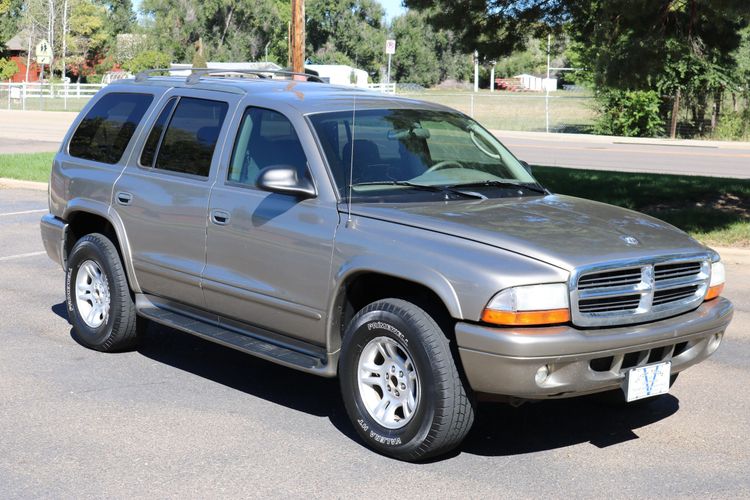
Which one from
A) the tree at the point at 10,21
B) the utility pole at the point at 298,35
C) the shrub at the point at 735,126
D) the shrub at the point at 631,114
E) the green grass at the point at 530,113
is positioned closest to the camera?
the utility pole at the point at 298,35

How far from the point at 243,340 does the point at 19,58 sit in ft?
294

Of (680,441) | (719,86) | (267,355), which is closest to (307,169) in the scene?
(267,355)

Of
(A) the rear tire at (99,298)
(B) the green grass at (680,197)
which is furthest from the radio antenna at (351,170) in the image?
(B) the green grass at (680,197)

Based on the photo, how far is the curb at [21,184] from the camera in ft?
56.9

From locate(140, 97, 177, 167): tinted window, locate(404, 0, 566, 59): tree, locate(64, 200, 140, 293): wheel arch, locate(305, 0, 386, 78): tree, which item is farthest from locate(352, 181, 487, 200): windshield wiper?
locate(305, 0, 386, 78): tree

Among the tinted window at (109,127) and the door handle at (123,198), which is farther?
the tinted window at (109,127)

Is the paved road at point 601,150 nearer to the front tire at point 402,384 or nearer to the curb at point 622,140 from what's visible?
the curb at point 622,140

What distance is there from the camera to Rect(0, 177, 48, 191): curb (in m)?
17.3

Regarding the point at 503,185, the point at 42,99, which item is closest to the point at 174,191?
the point at 503,185

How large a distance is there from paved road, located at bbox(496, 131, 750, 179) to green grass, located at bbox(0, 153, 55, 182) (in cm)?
991

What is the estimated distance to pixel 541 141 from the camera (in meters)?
32.7

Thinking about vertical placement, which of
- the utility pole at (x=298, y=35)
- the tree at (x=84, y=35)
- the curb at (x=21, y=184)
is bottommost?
the curb at (x=21, y=184)

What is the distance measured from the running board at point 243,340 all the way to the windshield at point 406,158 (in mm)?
907

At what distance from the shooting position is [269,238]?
235 inches
